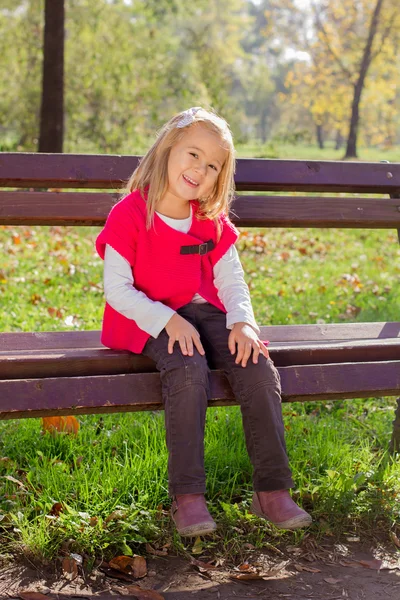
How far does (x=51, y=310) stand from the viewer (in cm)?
487

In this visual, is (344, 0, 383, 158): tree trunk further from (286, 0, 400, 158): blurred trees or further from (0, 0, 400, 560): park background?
(0, 0, 400, 560): park background

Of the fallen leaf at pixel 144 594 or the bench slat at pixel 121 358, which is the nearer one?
the fallen leaf at pixel 144 594

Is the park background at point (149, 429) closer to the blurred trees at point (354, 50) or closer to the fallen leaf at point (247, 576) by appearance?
the fallen leaf at point (247, 576)

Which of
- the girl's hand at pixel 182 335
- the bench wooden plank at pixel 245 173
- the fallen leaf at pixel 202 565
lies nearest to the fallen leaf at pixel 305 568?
the fallen leaf at pixel 202 565

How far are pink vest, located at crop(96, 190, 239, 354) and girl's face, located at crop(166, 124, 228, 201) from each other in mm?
133

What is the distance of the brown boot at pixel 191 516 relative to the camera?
2244mm

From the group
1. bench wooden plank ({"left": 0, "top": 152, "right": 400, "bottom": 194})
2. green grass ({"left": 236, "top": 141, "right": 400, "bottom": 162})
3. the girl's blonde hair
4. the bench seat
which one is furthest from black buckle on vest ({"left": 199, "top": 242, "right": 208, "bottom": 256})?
green grass ({"left": 236, "top": 141, "right": 400, "bottom": 162})

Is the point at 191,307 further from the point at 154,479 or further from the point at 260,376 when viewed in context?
the point at 154,479

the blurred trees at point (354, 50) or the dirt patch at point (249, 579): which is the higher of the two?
the blurred trees at point (354, 50)

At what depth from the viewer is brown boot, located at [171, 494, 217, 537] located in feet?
7.36

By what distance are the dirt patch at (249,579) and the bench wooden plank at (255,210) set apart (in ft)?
4.46

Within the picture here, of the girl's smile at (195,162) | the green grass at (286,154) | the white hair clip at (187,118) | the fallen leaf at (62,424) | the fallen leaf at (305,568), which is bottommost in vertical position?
the fallen leaf at (305,568)

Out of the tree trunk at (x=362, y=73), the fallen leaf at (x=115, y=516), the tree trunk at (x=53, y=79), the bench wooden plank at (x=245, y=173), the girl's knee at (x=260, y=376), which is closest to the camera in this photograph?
the girl's knee at (x=260, y=376)

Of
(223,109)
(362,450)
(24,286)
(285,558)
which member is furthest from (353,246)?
(223,109)
